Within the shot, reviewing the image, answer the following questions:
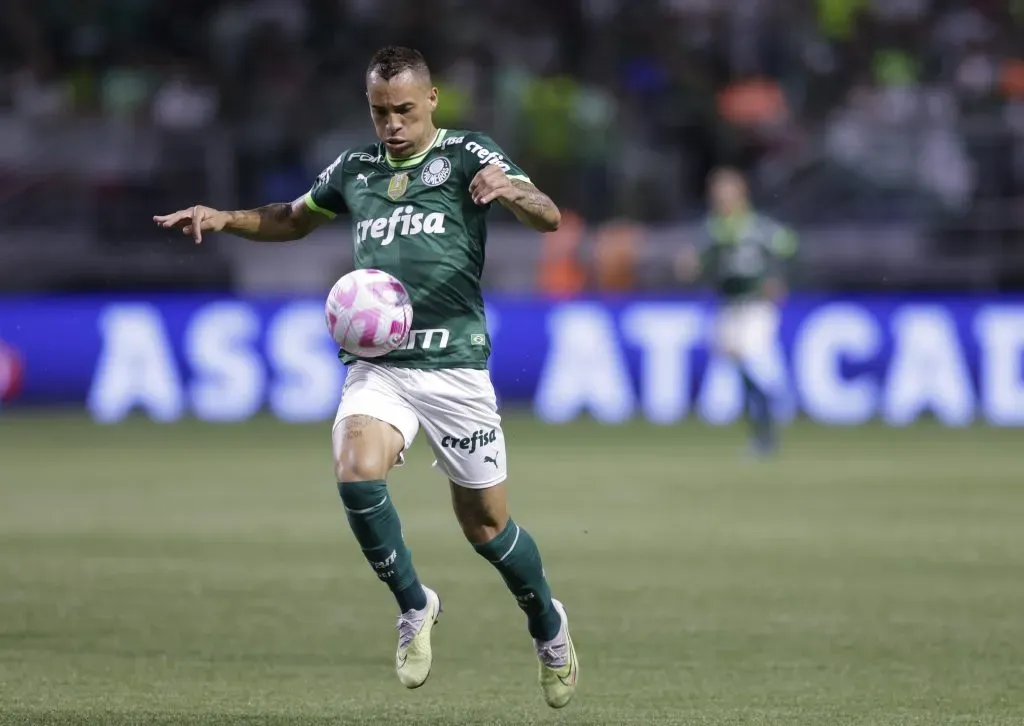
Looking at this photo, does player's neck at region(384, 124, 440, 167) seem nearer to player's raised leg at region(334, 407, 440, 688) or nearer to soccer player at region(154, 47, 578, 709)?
soccer player at region(154, 47, 578, 709)

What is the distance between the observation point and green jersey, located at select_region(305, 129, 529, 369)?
21.1ft

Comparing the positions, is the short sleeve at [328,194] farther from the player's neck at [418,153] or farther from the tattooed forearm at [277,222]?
the player's neck at [418,153]

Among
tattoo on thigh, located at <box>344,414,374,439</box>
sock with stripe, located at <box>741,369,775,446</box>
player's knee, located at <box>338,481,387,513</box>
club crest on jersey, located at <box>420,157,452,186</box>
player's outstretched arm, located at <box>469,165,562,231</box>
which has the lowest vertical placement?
sock with stripe, located at <box>741,369,775,446</box>

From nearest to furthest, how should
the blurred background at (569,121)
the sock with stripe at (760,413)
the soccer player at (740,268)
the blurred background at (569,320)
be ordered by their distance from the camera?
the blurred background at (569,320), the sock with stripe at (760,413), the soccer player at (740,268), the blurred background at (569,121)

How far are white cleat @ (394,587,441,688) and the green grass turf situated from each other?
0.12m

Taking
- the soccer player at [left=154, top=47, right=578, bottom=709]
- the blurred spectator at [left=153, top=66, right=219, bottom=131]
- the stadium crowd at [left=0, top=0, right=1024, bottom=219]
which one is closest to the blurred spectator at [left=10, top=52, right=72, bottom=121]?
the stadium crowd at [left=0, top=0, right=1024, bottom=219]

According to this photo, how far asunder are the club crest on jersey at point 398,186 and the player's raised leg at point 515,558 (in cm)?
102

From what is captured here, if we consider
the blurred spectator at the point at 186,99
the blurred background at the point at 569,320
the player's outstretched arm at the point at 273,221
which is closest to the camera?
the player's outstretched arm at the point at 273,221

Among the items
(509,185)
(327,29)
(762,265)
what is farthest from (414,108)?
(327,29)

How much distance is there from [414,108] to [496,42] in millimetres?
17971

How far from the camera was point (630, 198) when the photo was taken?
2223 centimetres

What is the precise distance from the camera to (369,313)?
620cm

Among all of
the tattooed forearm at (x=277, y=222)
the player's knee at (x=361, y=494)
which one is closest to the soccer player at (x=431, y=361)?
the player's knee at (x=361, y=494)

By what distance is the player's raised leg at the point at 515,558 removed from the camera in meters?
6.41
